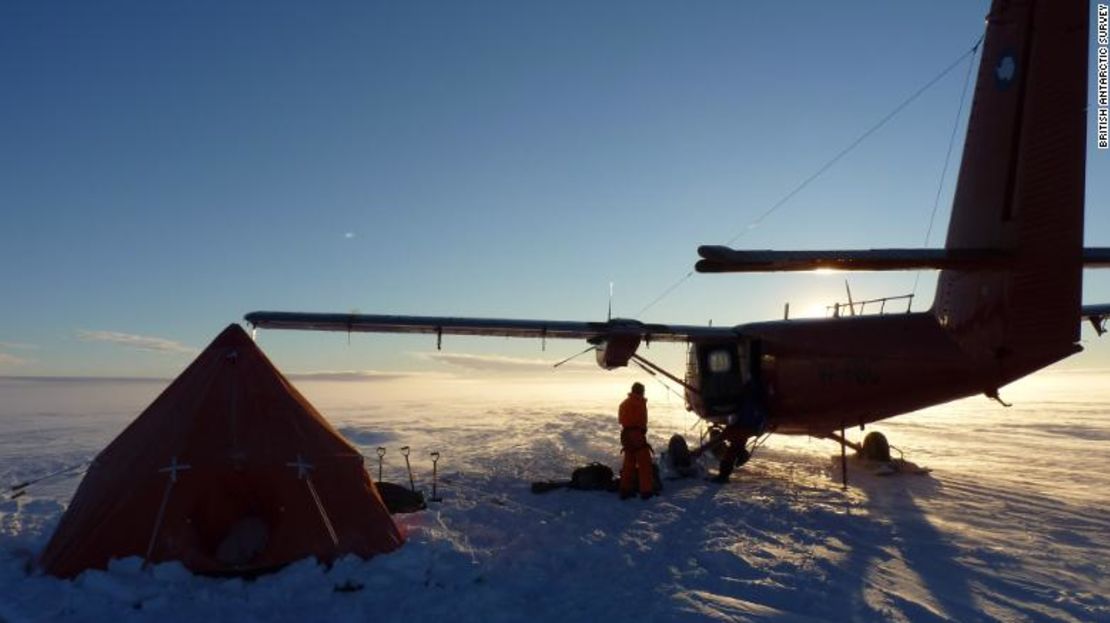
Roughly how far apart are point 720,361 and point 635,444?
6129 millimetres

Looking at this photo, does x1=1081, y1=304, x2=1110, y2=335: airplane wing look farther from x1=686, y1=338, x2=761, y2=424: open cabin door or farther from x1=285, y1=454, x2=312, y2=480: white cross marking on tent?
x1=285, y1=454, x2=312, y2=480: white cross marking on tent

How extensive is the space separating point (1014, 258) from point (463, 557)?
8.33 m

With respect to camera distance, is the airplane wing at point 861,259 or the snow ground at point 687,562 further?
the airplane wing at point 861,259

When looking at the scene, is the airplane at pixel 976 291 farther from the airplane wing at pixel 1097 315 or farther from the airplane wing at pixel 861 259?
the airplane wing at pixel 1097 315

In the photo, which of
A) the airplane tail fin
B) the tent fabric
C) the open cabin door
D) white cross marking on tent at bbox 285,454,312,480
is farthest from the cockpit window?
white cross marking on tent at bbox 285,454,312,480

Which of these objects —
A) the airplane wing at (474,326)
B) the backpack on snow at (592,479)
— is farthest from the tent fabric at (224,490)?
the airplane wing at (474,326)

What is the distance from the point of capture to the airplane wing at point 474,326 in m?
14.8

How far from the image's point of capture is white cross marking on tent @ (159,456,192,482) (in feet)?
22.0

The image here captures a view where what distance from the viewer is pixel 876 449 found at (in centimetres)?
1586

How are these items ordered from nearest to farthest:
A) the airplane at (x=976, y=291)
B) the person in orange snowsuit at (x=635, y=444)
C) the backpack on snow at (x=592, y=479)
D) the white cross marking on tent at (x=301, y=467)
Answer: the white cross marking on tent at (x=301, y=467) < the airplane at (x=976, y=291) < the person in orange snowsuit at (x=635, y=444) < the backpack on snow at (x=592, y=479)

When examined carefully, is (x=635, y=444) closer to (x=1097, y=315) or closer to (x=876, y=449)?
(x=876, y=449)

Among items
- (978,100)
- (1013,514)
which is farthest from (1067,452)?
(978,100)

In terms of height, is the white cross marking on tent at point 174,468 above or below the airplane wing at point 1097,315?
below

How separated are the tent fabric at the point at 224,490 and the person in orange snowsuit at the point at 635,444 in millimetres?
5179
